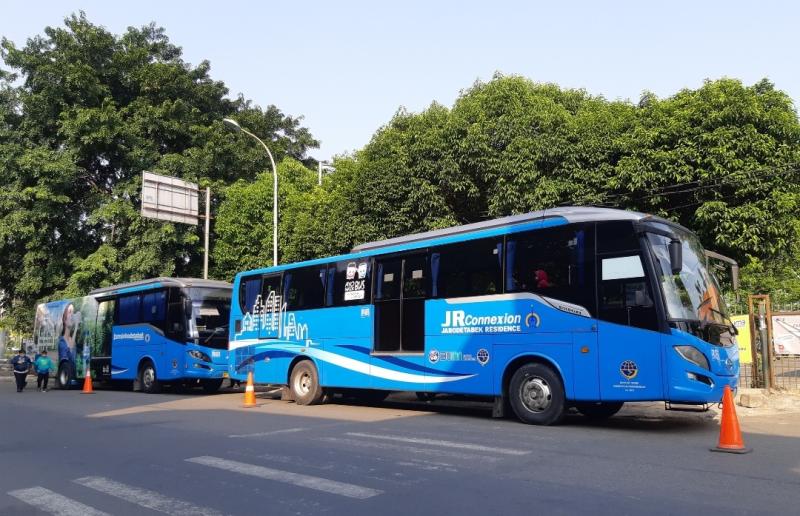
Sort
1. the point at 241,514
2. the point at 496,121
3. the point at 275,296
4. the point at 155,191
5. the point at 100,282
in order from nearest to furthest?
the point at 241,514 → the point at 275,296 → the point at 496,121 → the point at 155,191 → the point at 100,282

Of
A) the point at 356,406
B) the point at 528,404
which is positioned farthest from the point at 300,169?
the point at 528,404

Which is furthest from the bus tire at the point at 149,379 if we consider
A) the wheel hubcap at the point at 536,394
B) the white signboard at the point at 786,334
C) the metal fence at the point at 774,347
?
the white signboard at the point at 786,334

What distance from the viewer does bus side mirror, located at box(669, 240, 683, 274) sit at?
380 inches

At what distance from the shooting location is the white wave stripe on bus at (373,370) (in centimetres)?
1280

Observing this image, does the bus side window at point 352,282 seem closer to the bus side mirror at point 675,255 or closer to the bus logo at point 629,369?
the bus logo at point 629,369

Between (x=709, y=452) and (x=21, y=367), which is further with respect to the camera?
(x=21, y=367)

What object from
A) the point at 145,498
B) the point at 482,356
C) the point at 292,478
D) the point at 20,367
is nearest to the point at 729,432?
the point at 482,356

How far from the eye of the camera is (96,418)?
521 inches

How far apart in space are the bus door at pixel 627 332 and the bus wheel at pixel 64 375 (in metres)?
21.5

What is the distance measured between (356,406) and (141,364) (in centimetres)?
941

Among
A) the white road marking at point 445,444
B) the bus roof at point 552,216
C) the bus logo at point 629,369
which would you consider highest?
the bus roof at point 552,216

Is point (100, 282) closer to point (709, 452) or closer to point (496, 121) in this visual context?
point (496, 121)

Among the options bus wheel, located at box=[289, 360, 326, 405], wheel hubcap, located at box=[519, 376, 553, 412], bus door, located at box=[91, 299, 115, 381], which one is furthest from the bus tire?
wheel hubcap, located at box=[519, 376, 553, 412]

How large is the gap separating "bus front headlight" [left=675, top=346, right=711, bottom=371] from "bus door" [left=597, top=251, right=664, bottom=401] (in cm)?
31
